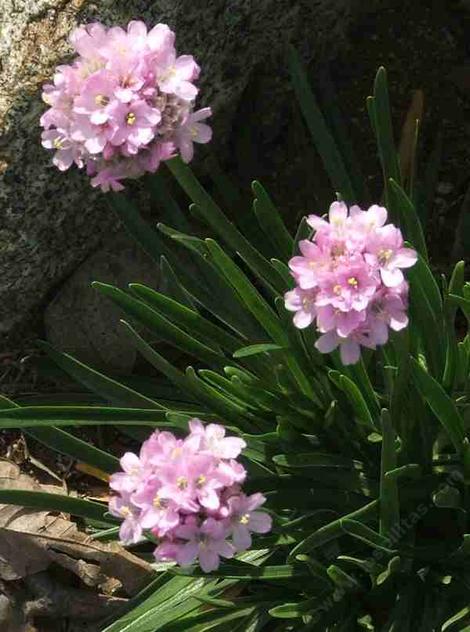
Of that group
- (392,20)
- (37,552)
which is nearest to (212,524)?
(37,552)

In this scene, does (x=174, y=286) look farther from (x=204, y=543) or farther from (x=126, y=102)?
(x=204, y=543)

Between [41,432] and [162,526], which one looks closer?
[162,526]

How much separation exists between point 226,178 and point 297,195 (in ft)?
0.93

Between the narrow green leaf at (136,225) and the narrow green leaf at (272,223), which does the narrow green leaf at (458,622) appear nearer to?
the narrow green leaf at (272,223)

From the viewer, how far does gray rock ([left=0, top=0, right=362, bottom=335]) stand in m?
2.45

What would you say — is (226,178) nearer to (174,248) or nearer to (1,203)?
(174,248)

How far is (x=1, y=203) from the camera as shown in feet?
8.27

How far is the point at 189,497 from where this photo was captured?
5.30 ft

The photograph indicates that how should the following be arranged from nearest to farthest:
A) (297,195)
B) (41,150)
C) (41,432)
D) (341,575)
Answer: (341,575) < (41,432) < (41,150) < (297,195)

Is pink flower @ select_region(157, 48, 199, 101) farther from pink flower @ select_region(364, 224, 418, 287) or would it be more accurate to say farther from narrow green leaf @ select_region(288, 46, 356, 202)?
narrow green leaf @ select_region(288, 46, 356, 202)

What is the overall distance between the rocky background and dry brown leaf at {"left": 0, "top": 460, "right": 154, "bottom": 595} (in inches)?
16.0

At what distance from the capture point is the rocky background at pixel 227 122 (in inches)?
97.0

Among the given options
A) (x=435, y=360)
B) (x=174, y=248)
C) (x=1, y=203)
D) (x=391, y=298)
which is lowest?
(x=435, y=360)

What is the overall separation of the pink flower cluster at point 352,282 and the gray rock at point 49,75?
41.7 inches
